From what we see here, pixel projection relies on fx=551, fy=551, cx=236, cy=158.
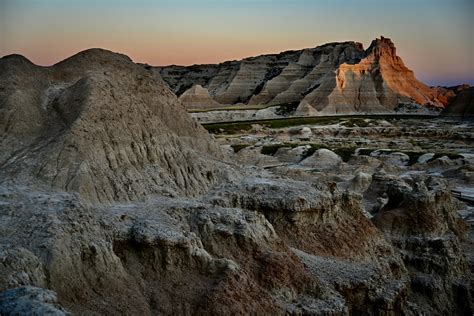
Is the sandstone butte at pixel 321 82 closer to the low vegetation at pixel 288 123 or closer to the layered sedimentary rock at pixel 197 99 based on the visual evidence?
the layered sedimentary rock at pixel 197 99

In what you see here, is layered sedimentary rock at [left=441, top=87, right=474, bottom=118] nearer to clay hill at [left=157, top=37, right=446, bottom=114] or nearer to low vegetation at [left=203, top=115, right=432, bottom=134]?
low vegetation at [left=203, top=115, right=432, bottom=134]

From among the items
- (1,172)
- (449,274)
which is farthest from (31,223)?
(449,274)

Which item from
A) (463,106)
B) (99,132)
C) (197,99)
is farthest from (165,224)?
(197,99)

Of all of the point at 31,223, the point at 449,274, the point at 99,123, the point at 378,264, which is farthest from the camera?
the point at 449,274

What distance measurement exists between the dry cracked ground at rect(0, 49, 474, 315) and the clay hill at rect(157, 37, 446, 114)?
380 ft

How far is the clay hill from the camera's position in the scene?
14662 centimetres

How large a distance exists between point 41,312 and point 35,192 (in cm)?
642

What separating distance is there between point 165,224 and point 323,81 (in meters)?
139

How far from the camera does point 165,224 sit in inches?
707

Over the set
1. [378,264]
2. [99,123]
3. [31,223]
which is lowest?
[378,264]

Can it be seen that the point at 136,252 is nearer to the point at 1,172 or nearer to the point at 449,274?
the point at 1,172

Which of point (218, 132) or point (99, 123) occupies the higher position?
point (99, 123)

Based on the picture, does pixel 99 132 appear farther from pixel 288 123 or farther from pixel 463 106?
pixel 463 106

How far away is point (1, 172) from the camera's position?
745 inches
